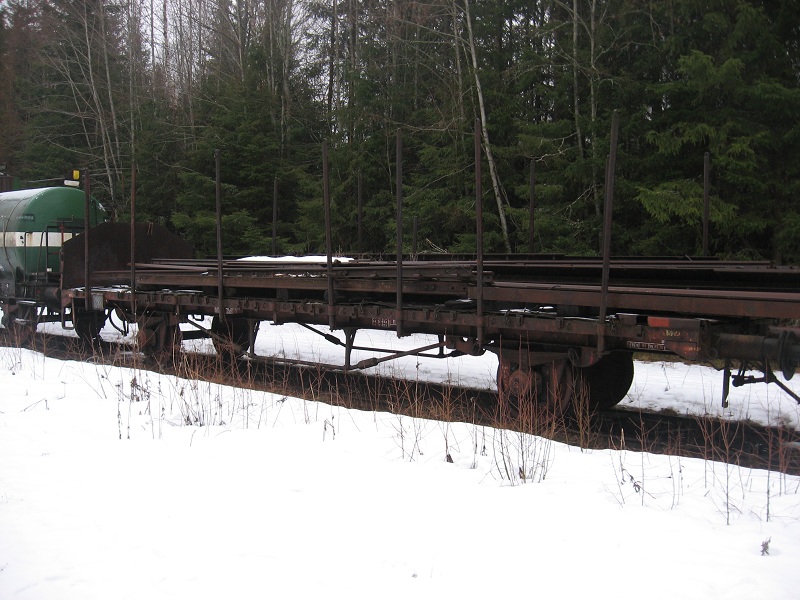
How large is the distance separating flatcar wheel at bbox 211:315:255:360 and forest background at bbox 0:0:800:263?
668 cm

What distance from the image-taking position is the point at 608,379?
24.6ft

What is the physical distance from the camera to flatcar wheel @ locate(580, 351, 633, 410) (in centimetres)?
722

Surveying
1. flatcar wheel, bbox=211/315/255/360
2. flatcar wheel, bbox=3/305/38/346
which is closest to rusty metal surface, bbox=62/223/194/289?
flatcar wheel, bbox=211/315/255/360

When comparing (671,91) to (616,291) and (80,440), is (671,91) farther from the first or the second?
(80,440)

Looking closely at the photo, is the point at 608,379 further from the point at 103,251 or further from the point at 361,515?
the point at 103,251

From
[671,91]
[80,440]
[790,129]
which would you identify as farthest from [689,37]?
[80,440]

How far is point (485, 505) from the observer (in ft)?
13.9

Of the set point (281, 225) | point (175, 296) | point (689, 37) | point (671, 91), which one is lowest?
point (175, 296)

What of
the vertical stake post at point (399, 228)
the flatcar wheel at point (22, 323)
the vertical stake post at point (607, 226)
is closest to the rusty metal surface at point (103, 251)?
the flatcar wheel at point (22, 323)

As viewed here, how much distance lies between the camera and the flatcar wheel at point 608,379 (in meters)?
7.22

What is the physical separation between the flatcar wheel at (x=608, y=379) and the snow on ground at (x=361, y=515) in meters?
1.67

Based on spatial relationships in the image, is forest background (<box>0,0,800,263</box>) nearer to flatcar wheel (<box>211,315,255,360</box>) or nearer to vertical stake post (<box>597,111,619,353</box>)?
flatcar wheel (<box>211,315,255,360</box>)

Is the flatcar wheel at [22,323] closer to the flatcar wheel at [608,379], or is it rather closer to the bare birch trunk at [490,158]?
the bare birch trunk at [490,158]

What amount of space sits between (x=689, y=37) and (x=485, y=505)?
1307 cm
